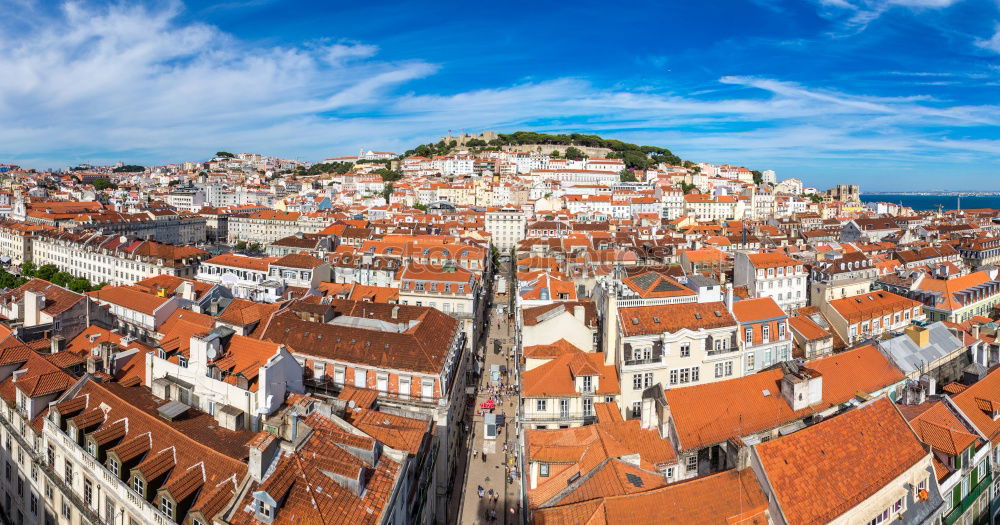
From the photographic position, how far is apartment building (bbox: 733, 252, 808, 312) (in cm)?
5100

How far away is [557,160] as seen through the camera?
175125 millimetres

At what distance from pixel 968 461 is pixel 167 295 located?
48137 millimetres

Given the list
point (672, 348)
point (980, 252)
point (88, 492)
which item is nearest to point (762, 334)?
point (672, 348)

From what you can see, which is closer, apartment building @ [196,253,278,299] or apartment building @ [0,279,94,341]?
apartment building @ [0,279,94,341]

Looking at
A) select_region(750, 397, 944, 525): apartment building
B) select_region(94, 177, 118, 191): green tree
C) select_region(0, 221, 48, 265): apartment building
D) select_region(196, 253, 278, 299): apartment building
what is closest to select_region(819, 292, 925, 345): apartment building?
select_region(750, 397, 944, 525): apartment building

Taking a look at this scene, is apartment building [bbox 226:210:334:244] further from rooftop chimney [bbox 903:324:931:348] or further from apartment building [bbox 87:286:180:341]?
rooftop chimney [bbox 903:324:931:348]

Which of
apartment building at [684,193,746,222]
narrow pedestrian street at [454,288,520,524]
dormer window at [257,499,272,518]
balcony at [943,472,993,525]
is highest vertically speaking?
apartment building at [684,193,746,222]

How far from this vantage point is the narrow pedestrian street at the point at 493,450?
85.7 feet

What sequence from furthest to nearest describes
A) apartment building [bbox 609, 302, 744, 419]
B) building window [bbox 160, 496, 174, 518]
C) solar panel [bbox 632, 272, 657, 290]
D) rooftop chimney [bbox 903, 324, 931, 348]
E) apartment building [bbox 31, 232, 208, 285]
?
apartment building [bbox 31, 232, 208, 285]
solar panel [bbox 632, 272, 657, 290]
rooftop chimney [bbox 903, 324, 931, 348]
apartment building [bbox 609, 302, 744, 419]
building window [bbox 160, 496, 174, 518]

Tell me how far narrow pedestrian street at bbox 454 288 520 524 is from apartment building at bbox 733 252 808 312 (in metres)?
22.1

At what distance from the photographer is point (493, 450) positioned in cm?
3108

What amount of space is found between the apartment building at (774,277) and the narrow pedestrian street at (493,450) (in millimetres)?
22052

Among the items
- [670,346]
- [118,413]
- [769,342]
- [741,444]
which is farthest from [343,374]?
[769,342]

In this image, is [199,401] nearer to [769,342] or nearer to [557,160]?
[769,342]
